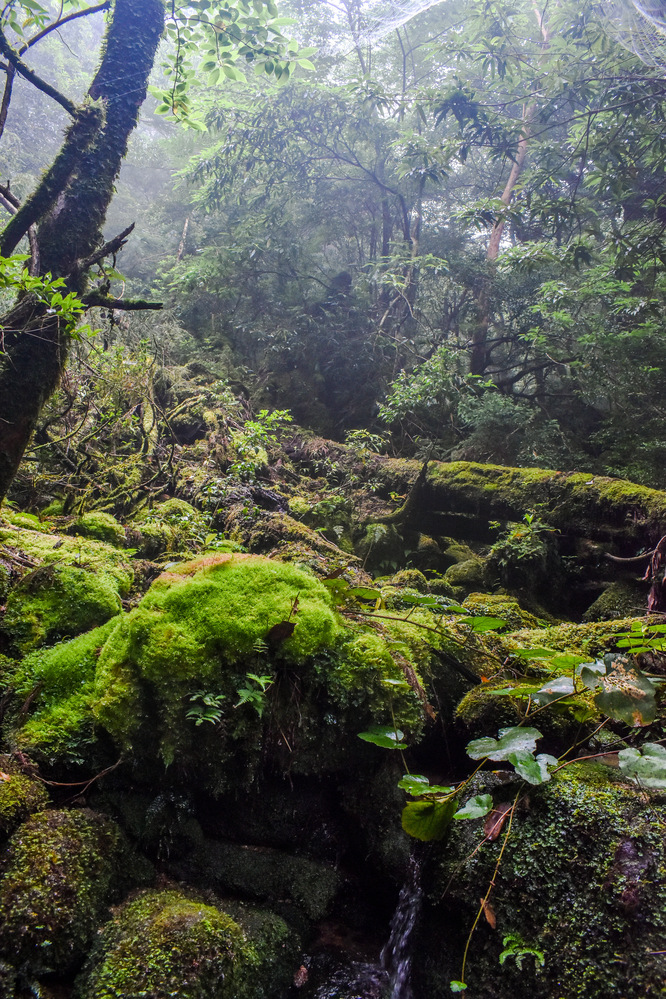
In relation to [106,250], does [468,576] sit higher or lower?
lower

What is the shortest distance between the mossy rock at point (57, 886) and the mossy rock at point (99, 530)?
2.50m

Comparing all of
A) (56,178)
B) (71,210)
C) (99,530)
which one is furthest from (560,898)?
(56,178)

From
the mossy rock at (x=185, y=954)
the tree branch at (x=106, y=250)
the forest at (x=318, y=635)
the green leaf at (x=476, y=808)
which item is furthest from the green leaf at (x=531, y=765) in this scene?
the tree branch at (x=106, y=250)

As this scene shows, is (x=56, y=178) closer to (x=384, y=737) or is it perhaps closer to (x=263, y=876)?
(x=384, y=737)

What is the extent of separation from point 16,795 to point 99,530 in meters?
2.56

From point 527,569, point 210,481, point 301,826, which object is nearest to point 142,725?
point 301,826

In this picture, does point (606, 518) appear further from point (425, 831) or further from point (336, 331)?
point (336, 331)

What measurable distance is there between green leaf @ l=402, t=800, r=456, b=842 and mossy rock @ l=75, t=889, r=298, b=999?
1054 mm

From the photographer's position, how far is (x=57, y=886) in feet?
7.09

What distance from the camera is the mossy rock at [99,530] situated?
4492 mm

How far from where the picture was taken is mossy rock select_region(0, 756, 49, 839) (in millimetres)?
2234

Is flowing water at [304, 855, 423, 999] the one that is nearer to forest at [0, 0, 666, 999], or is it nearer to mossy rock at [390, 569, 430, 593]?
forest at [0, 0, 666, 999]

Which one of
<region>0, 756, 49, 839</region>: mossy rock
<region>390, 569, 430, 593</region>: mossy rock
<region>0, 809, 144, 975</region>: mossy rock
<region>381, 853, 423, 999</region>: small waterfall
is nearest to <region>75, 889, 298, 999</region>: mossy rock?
<region>0, 809, 144, 975</region>: mossy rock

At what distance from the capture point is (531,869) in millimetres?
2236
